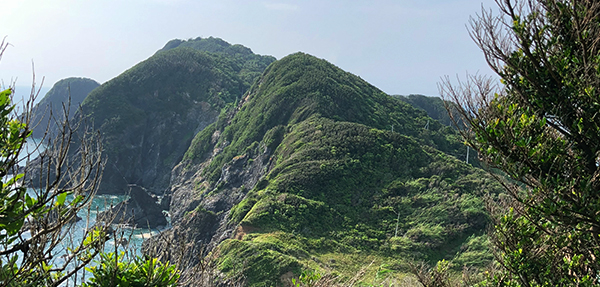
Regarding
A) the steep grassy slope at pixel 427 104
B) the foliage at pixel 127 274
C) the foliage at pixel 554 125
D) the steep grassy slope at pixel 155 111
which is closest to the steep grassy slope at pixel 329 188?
the foliage at pixel 554 125

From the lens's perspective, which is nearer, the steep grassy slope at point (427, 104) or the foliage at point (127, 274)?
the foliage at point (127, 274)

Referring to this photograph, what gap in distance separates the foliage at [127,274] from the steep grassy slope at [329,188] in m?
10.1

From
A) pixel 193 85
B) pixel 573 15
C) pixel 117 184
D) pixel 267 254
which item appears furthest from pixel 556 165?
pixel 193 85

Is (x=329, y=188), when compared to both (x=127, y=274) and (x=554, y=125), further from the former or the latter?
(x=127, y=274)

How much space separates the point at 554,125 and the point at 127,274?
6215 mm

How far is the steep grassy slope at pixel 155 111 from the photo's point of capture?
262ft

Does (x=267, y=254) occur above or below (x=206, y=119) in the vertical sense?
below

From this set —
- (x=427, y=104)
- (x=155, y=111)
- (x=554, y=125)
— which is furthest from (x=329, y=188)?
(x=427, y=104)

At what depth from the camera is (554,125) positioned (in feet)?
20.4

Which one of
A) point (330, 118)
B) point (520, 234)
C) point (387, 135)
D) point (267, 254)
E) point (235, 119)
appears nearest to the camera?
point (520, 234)

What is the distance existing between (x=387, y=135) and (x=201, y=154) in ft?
123

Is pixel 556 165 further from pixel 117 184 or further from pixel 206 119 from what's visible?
pixel 206 119

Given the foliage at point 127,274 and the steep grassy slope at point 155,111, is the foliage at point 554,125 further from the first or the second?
the steep grassy slope at point 155,111

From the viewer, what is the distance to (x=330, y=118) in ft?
168
